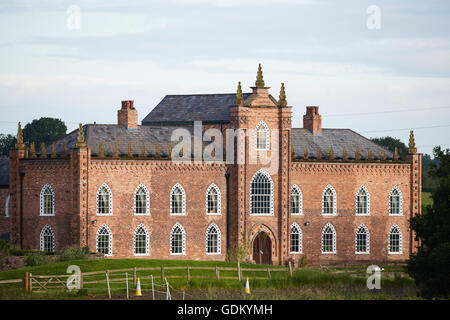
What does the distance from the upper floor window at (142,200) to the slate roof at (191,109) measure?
903 cm

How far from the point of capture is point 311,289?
60.4 metres

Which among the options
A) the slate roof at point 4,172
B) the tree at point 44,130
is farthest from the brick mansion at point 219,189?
the tree at point 44,130

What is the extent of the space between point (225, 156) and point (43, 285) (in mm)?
26529

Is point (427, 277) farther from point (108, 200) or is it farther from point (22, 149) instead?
point (22, 149)

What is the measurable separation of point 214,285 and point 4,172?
38.4 m

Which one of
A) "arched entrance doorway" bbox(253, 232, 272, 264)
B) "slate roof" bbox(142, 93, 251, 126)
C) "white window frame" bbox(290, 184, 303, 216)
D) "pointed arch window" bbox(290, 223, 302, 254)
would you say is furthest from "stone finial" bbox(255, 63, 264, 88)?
"arched entrance doorway" bbox(253, 232, 272, 264)

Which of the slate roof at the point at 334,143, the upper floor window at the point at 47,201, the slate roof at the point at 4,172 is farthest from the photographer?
the slate roof at the point at 4,172

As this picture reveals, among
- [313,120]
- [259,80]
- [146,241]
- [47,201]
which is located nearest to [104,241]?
[146,241]

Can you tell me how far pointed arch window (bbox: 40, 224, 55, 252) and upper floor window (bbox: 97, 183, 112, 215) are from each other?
4.29 m

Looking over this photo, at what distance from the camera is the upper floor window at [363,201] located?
83750mm

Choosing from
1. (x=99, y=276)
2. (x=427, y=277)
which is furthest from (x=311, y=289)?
(x=99, y=276)

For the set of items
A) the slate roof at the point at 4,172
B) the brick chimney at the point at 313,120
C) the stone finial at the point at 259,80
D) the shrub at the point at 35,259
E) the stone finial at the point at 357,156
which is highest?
the stone finial at the point at 259,80

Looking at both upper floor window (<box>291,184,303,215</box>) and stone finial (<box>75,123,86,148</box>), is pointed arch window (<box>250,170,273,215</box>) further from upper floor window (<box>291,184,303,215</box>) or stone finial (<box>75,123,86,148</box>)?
stone finial (<box>75,123,86,148</box>)

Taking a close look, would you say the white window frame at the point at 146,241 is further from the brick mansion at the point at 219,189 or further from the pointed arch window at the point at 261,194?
the pointed arch window at the point at 261,194
